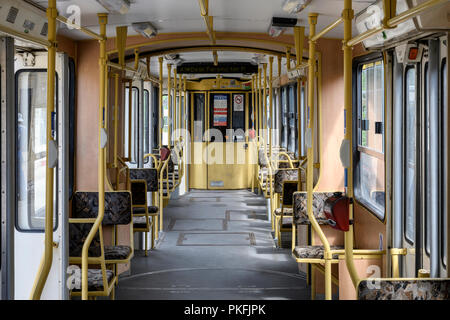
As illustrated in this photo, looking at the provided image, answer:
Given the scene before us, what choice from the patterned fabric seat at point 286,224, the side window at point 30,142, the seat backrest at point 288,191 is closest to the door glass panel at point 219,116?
the patterned fabric seat at point 286,224

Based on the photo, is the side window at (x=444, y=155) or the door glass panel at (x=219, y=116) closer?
the side window at (x=444, y=155)

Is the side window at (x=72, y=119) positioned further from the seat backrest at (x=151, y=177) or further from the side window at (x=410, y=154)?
the side window at (x=410, y=154)

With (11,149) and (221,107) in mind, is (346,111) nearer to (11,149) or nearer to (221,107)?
(11,149)

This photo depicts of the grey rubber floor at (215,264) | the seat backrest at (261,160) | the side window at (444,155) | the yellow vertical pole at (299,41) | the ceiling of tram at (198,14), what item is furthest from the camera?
the seat backrest at (261,160)

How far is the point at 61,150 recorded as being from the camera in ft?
12.3

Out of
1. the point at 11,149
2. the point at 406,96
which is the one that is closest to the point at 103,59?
the point at 11,149

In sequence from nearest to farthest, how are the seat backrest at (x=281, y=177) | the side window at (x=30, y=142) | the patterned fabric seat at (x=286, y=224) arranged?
1. the side window at (x=30, y=142)
2. the patterned fabric seat at (x=286, y=224)
3. the seat backrest at (x=281, y=177)

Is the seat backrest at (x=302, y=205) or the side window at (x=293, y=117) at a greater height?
the side window at (x=293, y=117)

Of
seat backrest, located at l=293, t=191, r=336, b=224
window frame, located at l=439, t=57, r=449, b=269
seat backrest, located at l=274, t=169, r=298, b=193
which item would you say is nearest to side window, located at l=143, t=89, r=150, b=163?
seat backrest, located at l=274, t=169, r=298, b=193

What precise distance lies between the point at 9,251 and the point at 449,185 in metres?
2.27

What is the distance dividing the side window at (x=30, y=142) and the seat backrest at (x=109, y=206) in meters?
0.69

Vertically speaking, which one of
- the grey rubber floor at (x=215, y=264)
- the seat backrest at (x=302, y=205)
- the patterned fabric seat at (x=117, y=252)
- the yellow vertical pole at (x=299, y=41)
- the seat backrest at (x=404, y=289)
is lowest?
the grey rubber floor at (x=215, y=264)

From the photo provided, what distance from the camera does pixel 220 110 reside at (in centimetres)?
1362

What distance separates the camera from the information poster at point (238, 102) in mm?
13656
